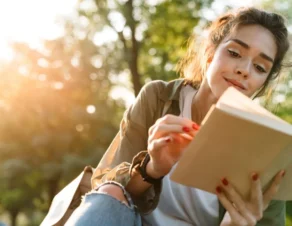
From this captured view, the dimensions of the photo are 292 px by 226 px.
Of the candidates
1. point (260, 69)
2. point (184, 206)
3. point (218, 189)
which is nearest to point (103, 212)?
point (218, 189)

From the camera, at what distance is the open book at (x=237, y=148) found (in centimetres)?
113

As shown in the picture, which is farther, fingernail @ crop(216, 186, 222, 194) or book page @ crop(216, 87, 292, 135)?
fingernail @ crop(216, 186, 222, 194)

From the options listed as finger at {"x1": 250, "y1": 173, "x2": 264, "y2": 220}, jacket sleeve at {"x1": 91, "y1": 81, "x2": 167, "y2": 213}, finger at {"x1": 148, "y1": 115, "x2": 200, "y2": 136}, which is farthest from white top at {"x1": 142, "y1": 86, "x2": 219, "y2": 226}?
finger at {"x1": 148, "y1": 115, "x2": 200, "y2": 136}

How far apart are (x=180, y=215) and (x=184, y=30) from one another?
9.69 m

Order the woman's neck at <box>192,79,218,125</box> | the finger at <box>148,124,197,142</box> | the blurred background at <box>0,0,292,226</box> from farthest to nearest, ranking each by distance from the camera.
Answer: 1. the blurred background at <box>0,0,292,226</box>
2. the woman's neck at <box>192,79,218,125</box>
3. the finger at <box>148,124,197,142</box>

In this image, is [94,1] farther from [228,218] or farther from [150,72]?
[228,218]

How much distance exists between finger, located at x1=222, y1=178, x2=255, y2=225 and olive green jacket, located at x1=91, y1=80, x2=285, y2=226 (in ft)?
0.89

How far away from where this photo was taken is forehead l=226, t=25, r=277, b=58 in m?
1.71

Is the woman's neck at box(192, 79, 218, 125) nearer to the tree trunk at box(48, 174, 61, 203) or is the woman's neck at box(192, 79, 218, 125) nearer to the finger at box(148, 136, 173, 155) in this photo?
the finger at box(148, 136, 173, 155)

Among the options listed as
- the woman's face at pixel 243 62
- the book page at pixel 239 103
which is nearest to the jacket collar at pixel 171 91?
the woman's face at pixel 243 62

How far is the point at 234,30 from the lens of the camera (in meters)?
1.80

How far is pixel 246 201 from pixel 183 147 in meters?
0.22

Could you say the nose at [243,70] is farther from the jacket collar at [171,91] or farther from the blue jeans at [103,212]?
the blue jeans at [103,212]

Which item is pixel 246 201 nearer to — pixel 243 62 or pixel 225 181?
pixel 225 181
